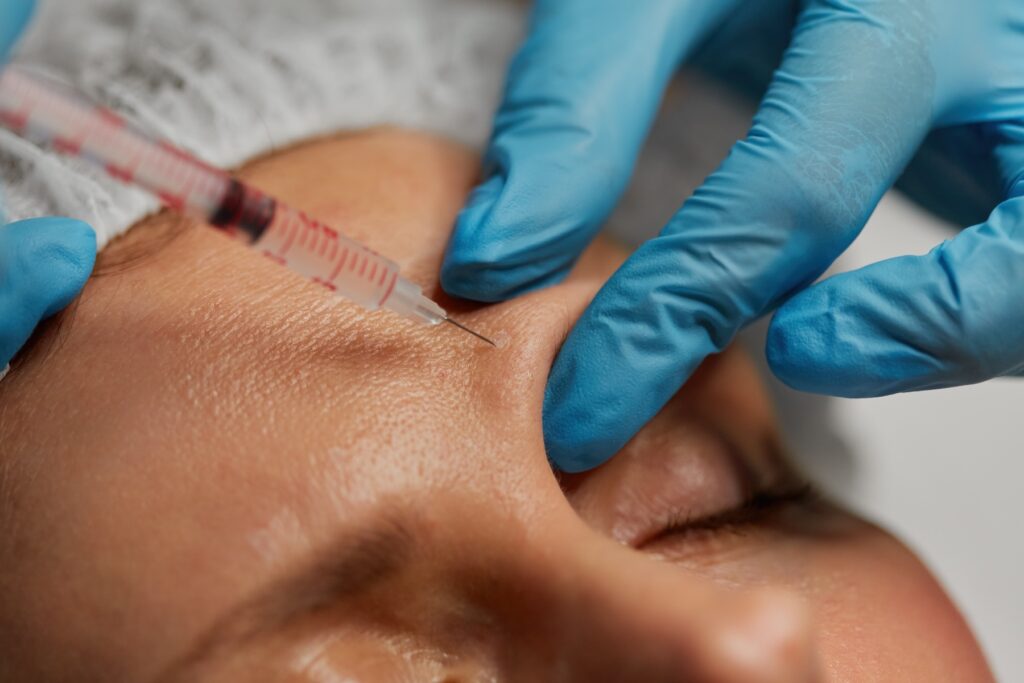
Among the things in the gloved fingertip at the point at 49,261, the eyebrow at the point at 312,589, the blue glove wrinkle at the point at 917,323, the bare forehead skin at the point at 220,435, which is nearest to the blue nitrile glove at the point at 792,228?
the blue glove wrinkle at the point at 917,323

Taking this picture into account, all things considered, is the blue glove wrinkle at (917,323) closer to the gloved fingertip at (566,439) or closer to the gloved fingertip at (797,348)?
the gloved fingertip at (797,348)

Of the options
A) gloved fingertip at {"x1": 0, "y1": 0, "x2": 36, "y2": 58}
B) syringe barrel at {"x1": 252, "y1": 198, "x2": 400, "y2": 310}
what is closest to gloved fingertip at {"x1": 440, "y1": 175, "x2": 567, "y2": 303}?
syringe barrel at {"x1": 252, "y1": 198, "x2": 400, "y2": 310}

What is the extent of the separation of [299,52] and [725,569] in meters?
0.94

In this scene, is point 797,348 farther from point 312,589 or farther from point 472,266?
point 312,589

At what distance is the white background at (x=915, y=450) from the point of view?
1.35 meters

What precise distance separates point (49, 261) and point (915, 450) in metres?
1.33

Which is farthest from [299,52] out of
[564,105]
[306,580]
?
[306,580]

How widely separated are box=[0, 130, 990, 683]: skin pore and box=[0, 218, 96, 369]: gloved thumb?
Result: 0.02 m

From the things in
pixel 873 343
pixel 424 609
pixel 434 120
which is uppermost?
pixel 873 343

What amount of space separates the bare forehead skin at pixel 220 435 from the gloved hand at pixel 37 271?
25mm

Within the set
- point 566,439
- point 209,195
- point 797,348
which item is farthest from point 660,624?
point 209,195

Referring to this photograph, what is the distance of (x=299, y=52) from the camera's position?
125 centimetres

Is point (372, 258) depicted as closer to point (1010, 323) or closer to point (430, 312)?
point (430, 312)

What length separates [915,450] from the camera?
1.43 metres
